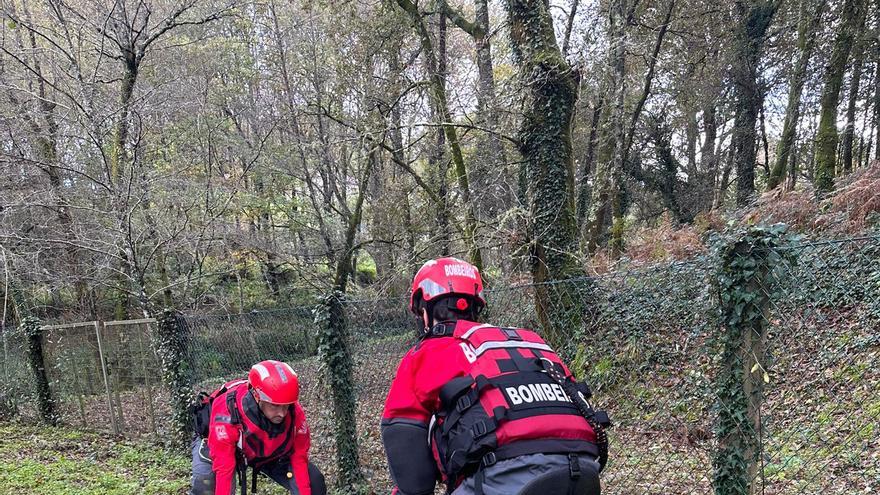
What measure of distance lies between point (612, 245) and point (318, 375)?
366 inches

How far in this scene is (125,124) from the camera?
8664 millimetres

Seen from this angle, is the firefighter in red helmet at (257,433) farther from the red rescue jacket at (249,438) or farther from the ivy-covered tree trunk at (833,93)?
the ivy-covered tree trunk at (833,93)

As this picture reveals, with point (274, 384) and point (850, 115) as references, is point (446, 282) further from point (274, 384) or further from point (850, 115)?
point (850, 115)

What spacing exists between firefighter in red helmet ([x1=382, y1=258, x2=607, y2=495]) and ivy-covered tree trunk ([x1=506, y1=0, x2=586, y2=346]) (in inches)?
202

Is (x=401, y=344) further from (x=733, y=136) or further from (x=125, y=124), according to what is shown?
(x=733, y=136)

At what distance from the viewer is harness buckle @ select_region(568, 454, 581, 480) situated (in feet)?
6.08

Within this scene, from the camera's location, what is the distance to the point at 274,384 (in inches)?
146

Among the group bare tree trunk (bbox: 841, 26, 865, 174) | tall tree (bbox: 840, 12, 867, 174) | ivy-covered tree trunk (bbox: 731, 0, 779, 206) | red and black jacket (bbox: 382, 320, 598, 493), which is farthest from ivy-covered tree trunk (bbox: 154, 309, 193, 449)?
bare tree trunk (bbox: 841, 26, 865, 174)

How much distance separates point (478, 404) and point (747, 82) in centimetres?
1682

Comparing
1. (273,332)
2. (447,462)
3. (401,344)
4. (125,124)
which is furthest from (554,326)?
(125,124)

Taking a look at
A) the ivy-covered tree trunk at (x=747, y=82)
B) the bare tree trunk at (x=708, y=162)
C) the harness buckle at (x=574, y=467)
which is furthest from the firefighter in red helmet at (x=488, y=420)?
the bare tree trunk at (x=708, y=162)

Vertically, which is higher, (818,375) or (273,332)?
(273,332)

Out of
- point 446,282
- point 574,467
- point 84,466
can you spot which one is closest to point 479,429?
point 574,467

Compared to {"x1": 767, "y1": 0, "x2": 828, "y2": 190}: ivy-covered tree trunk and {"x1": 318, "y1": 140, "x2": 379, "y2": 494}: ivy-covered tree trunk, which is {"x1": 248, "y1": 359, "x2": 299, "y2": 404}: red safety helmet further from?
{"x1": 767, "y1": 0, "x2": 828, "y2": 190}: ivy-covered tree trunk
